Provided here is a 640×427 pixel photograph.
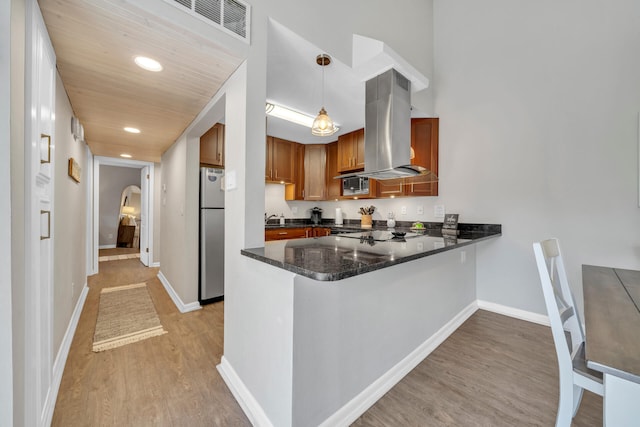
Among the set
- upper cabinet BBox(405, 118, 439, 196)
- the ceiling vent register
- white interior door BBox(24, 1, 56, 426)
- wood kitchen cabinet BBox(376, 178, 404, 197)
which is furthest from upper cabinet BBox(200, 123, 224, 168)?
upper cabinet BBox(405, 118, 439, 196)

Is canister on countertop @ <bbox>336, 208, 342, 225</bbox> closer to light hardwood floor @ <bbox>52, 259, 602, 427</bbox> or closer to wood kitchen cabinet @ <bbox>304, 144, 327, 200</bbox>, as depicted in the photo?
wood kitchen cabinet @ <bbox>304, 144, 327, 200</bbox>

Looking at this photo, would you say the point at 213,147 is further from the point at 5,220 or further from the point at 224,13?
the point at 5,220

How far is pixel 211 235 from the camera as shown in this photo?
2.98 metres

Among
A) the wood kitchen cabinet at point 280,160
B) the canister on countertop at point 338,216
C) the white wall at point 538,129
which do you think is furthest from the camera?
the canister on countertop at point 338,216

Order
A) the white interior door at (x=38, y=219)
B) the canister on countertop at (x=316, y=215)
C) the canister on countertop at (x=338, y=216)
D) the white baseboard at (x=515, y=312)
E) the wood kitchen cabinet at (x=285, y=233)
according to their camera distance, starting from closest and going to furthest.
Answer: the white interior door at (x=38, y=219), the white baseboard at (x=515, y=312), the wood kitchen cabinet at (x=285, y=233), the canister on countertop at (x=338, y=216), the canister on countertop at (x=316, y=215)

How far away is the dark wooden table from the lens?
592 millimetres

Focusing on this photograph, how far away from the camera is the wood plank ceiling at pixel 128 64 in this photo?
117 centimetres

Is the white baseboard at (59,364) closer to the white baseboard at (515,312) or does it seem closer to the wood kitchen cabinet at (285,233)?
the wood kitchen cabinet at (285,233)

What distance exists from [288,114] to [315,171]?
4.78 feet

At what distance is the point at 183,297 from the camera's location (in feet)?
9.13

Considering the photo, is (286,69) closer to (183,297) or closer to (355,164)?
(355,164)

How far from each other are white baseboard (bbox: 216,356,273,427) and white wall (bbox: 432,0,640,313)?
8.86ft

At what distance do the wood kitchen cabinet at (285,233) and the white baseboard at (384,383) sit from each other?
2348 mm

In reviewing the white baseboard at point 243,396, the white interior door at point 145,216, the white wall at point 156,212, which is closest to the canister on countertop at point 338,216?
the white baseboard at point 243,396
